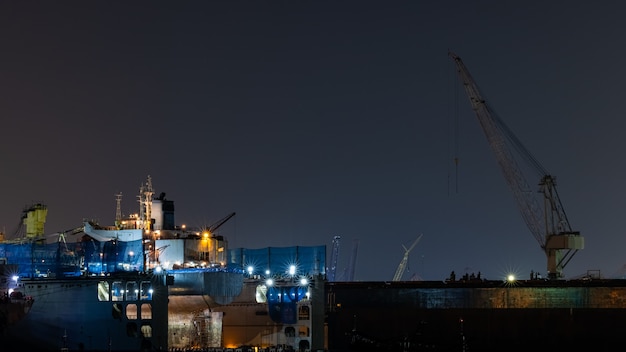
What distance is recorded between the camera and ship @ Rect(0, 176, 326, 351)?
65938mm

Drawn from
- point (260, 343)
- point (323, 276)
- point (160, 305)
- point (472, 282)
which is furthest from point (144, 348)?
point (472, 282)

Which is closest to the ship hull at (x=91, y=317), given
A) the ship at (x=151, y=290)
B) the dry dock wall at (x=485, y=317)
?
the ship at (x=151, y=290)

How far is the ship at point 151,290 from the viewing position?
65.9 meters

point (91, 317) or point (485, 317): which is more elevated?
point (91, 317)

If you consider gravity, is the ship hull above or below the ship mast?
below

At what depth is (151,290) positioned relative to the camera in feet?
221

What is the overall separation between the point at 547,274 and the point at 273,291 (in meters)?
50.9

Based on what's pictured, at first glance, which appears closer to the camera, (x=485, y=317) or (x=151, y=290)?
(x=151, y=290)

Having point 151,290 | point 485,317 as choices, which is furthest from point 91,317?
point 485,317

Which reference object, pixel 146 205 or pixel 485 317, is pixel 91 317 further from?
pixel 485 317

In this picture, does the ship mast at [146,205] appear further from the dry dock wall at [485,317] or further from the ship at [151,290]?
the dry dock wall at [485,317]

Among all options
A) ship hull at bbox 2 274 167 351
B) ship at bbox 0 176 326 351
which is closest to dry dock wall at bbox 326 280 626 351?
ship at bbox 0 176 326 351

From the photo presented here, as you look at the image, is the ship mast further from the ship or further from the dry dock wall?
the dry dock wall

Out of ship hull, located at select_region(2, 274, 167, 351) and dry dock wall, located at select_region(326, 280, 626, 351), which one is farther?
dry dock wall, located at select_region(326, 280, 626, 351)
